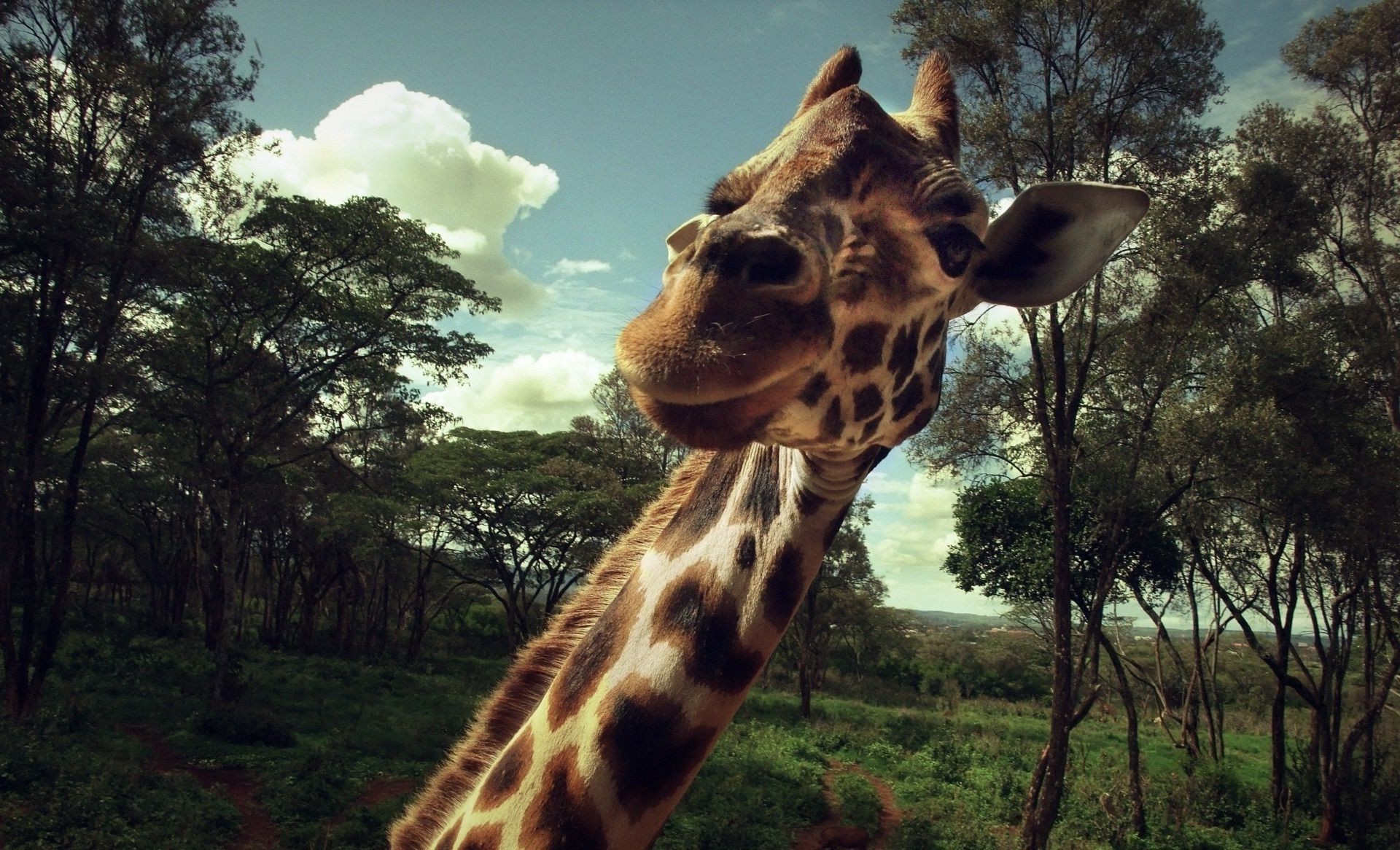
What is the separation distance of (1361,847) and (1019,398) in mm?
10529

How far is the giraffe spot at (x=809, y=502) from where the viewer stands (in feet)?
5.75

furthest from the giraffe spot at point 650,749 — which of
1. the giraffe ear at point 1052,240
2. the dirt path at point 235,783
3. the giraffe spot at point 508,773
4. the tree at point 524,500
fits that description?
the tree at point 524,500

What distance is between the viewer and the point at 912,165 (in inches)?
71.7

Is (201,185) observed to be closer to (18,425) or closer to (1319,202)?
(18,425)

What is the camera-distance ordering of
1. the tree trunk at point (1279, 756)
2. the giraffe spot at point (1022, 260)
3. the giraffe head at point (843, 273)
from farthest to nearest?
1. the tree trunk at point (1279, 756)
2. the giraffe spot at point (1022, 260)
3. the giraffe head at point (843, 273)

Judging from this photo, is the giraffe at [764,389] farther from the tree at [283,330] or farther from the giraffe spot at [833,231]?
the tree at [283,330]

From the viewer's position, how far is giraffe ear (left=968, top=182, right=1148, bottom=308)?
1.92 meters

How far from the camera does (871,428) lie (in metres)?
1.72

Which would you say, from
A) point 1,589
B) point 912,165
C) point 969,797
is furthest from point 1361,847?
point 1,589

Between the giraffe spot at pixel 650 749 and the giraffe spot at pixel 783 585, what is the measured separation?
290 millimetres

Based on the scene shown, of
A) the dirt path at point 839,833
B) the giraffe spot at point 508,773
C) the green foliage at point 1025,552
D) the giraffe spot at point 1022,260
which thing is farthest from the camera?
the green foliage at point 1025,552

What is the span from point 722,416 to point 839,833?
46.2 ft

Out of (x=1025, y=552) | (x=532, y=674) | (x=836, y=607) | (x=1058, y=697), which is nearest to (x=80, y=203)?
(x=532, y=674)

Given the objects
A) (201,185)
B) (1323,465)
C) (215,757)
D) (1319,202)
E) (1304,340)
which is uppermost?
(1319,202)
